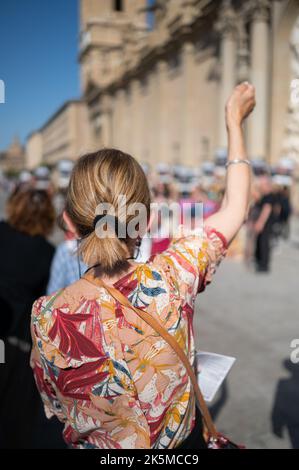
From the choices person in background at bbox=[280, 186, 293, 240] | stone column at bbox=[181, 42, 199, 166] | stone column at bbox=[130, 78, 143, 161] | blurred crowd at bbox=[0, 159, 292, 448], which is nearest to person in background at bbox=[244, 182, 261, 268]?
person in background at bbox=[280, 186, 293, 240]

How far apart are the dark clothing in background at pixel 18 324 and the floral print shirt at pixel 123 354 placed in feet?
4.57

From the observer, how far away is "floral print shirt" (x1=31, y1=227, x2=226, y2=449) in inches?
52.9

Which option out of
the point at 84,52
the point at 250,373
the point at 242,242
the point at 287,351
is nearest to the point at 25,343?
the point at 250,373

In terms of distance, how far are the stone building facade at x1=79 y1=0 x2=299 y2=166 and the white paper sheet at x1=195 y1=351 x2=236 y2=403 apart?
13.0ft

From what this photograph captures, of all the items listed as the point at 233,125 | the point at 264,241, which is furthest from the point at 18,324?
the point at 264,241

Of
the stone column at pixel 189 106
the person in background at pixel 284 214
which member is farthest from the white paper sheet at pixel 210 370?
the stone column at pixel 189 106

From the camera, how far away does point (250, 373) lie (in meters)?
4.32

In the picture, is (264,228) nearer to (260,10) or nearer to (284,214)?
(284,214)

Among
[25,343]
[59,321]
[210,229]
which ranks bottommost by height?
[25,343]

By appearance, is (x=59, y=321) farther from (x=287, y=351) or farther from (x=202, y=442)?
(x=287, y=351)

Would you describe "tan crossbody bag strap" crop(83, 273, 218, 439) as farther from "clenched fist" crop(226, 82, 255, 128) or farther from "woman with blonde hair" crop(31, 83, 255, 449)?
"clenched fist" crop(226, 82, 255, 128)

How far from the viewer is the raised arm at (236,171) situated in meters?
1.64

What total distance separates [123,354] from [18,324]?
1.70 m

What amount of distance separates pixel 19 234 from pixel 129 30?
155 feet
